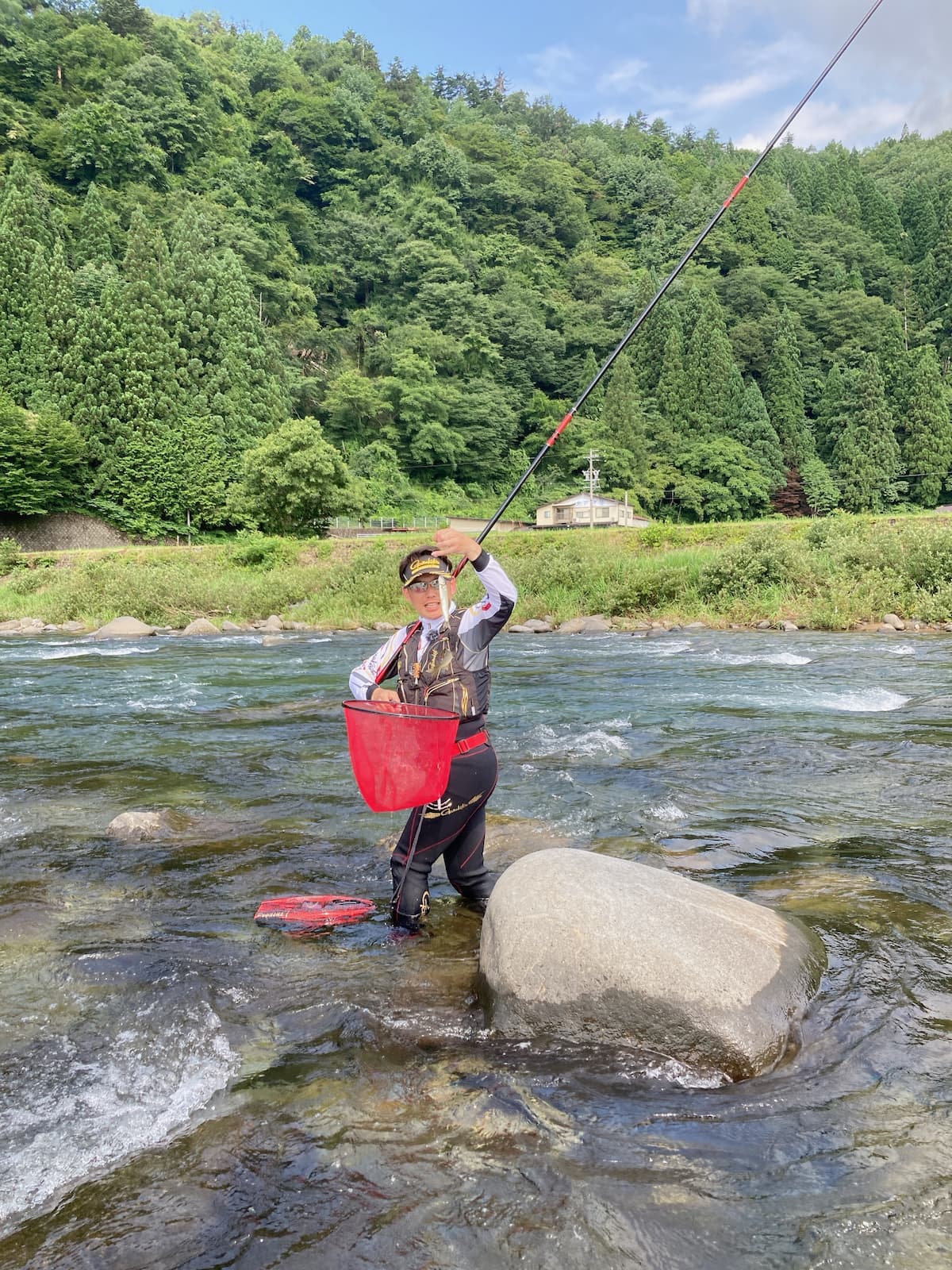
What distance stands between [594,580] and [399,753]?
22.7m

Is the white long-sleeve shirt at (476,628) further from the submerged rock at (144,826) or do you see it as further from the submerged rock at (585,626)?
the submerged rock at (585,626)

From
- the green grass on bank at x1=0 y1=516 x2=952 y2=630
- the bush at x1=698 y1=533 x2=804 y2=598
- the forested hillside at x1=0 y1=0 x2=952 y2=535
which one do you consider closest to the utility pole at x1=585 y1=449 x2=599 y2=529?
the forested hillside at x1=0 y1=0 x2=952 y2=535

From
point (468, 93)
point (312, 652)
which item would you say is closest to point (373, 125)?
point (468, 93)

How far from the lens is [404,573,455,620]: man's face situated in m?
4.16

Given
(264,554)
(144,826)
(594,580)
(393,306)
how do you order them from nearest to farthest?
1. (144,826)
2. (594,580)
3. (264,554)
4. (393,306)

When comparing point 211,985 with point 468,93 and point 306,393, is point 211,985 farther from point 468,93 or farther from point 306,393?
point 468,93

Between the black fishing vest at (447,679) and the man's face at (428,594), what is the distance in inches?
4.1

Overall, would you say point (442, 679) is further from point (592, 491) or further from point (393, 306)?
point (393, 306)

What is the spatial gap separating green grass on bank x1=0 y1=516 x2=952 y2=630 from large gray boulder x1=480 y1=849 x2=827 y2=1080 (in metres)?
18.5

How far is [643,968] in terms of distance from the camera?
335 cm

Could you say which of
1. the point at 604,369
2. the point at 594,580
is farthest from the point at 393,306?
the point at 604,369

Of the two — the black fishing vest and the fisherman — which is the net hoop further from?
the black fishing vest

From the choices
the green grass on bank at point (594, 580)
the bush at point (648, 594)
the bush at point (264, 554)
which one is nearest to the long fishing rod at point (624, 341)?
the green grass on bank at point (594, 580)

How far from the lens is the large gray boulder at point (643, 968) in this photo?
10.5ft
